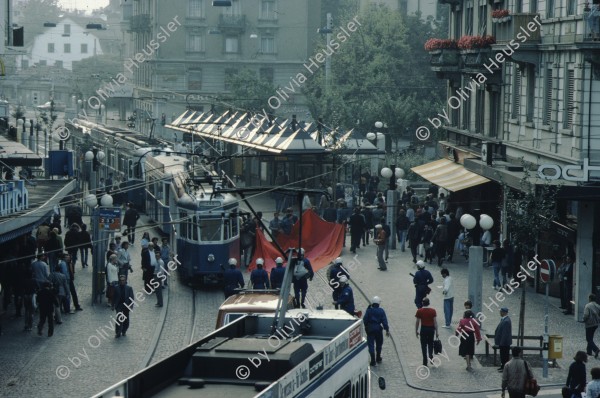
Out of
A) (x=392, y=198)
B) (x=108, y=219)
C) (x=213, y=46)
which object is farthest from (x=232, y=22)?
(x=108, y=219)

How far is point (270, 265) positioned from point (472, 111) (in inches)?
567

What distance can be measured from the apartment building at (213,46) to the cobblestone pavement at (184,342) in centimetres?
5869

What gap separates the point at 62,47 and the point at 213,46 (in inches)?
3205

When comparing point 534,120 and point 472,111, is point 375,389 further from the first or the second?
point 472,111

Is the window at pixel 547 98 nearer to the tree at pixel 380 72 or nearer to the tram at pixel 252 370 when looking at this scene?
the tram at pixel 252 370

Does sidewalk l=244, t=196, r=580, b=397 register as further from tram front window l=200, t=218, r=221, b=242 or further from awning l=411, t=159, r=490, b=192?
tram front window l=200, t=218, r=221, b=242

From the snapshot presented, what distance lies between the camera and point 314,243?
1457 inches

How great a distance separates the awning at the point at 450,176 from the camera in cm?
4203

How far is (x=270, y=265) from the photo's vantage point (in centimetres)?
3531

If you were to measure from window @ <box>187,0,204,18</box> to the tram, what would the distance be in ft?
266

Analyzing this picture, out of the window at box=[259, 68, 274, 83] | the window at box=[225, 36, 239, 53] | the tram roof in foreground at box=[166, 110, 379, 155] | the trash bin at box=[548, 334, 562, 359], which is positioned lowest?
the trash bin at box=[548, 334, 562, 359]

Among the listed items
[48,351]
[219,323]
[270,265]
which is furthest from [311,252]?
[219,323]

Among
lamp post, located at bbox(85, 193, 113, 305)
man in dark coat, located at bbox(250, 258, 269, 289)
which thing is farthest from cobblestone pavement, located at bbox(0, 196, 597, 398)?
man in dark coat, located at bbox(250, 258, 269, 289)

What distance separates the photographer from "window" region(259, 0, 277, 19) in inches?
3964
